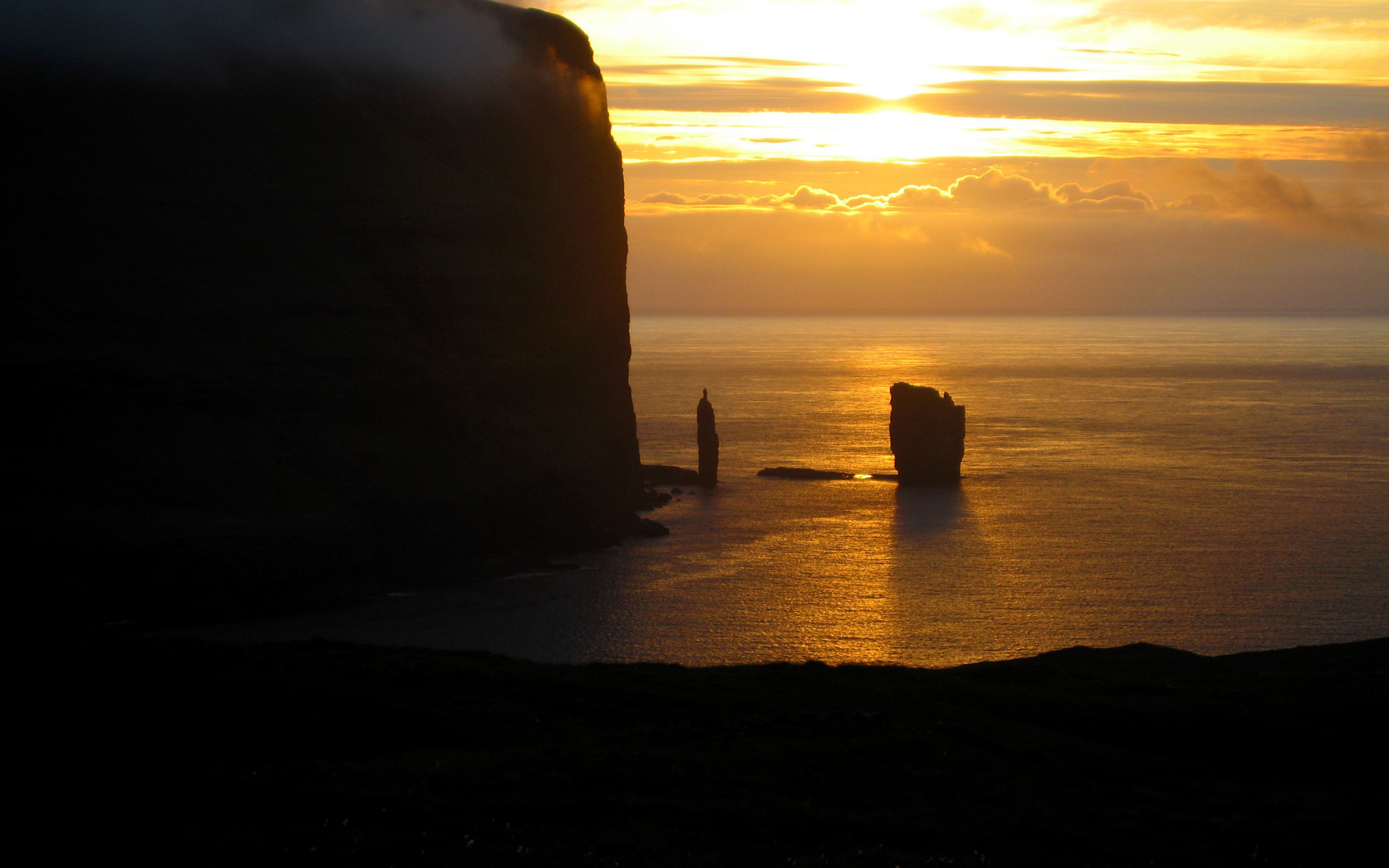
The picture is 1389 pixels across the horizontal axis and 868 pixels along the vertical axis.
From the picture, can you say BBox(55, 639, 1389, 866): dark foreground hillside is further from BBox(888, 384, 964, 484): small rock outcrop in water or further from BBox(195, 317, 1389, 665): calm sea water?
BBox(888, 384, 964, 484): small rock outcrop in water

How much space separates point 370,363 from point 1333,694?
47681mm

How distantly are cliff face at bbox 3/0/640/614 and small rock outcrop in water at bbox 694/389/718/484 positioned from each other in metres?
15.7

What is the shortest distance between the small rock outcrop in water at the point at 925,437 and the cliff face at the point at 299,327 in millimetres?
29470

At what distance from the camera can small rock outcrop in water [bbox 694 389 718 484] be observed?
94688 millimetres

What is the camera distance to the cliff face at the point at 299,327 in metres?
55.4

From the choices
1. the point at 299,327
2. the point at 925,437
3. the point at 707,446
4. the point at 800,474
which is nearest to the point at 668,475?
the point at 707,446

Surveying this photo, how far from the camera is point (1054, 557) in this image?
69.8 metres

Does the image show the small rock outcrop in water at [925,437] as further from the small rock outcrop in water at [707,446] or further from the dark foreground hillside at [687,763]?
the dark foreground hillside at [687,763]

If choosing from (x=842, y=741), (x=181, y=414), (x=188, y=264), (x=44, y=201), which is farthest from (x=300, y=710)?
(x=44, y=201)

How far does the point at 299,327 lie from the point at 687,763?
46166mm

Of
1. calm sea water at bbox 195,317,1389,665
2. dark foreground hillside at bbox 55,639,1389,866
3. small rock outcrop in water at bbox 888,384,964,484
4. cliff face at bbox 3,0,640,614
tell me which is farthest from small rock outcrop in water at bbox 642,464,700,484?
dark foreground hillside at bbox 55,639,1389,866

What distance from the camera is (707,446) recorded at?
94.6 meters

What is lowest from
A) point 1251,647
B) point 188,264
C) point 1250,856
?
point 1251,647

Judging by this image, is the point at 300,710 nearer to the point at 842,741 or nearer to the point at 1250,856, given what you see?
the point at 842,741
